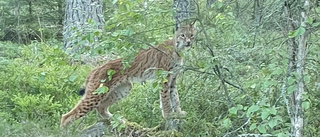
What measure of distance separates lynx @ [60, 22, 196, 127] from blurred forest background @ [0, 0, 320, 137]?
0.56 feet

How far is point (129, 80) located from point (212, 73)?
88.6 inches

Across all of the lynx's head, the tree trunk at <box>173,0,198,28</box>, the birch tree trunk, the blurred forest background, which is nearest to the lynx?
the lynx's head

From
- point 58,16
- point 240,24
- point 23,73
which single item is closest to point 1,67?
point 23,73

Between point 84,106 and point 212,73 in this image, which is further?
point 84,106

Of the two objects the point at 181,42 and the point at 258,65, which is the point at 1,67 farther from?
the point at 258,65

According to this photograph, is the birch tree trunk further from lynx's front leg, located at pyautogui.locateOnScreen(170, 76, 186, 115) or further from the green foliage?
the green foliage

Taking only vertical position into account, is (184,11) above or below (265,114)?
above

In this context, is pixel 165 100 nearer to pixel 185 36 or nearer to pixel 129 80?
pixel 129 80

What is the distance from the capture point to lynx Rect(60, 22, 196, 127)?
254 inches

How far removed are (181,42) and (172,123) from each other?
52.4 inches

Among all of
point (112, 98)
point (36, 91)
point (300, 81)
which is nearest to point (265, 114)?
point (300, 81)

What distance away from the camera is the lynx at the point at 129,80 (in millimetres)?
6445

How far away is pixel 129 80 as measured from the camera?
269 inches

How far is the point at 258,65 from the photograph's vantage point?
15.2ft
